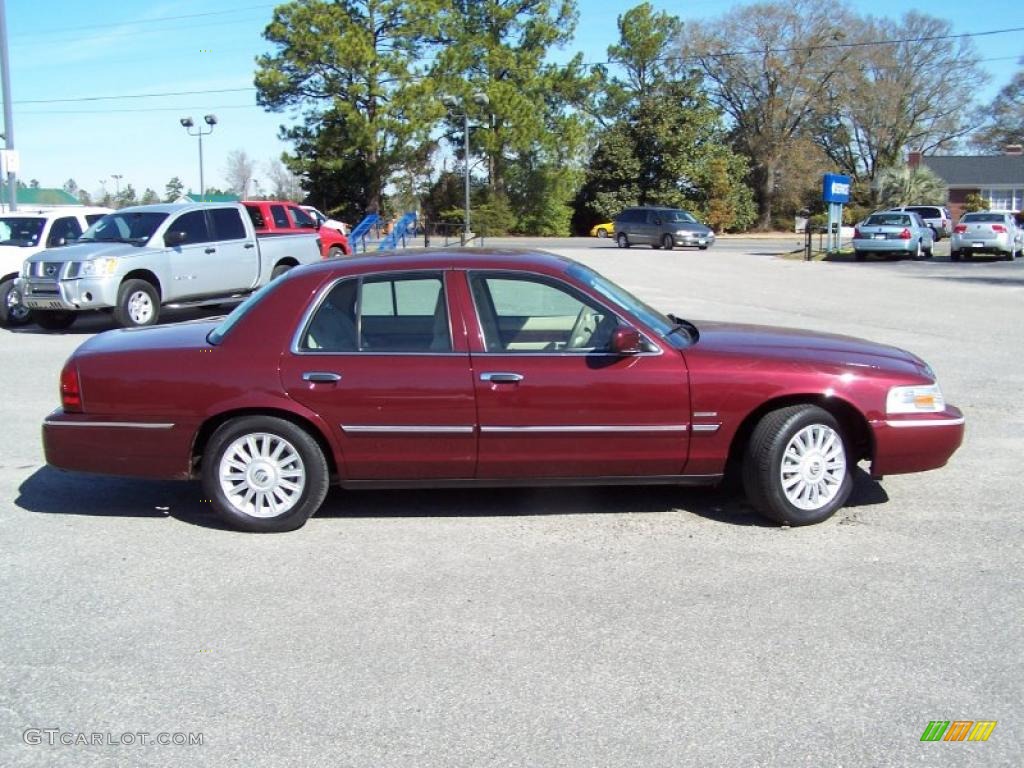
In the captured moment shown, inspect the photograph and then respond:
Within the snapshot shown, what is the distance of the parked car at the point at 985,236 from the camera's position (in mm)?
30531

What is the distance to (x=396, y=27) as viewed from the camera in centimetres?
4628

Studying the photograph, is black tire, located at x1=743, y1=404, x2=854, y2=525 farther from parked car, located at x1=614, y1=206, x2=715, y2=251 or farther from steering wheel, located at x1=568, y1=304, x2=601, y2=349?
parked car, located at x1=614, y1=206, x2=715, y2=251

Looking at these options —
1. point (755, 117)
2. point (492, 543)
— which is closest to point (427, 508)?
point (492, 543)

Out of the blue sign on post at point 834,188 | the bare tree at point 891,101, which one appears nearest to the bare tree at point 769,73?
the bare tree at point 891,101

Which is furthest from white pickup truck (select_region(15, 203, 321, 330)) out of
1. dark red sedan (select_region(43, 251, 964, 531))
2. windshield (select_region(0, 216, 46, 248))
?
dark red sedan (select_region(43, 251, 964, 531))

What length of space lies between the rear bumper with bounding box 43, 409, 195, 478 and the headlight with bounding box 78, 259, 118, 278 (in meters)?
8.44

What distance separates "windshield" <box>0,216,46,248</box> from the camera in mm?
15422

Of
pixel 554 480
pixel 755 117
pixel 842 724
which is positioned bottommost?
pixel 842 724

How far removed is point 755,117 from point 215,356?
60218 millimetres

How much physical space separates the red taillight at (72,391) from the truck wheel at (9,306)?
10266 mm

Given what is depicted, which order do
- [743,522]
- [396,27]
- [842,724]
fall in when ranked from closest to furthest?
[842,724] → [743,522] → [396,27]

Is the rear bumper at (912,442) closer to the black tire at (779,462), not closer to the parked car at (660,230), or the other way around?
the black tire at (779,462)

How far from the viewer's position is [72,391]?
5.49m

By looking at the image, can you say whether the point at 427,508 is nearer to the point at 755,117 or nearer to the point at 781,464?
the point at 781,464
